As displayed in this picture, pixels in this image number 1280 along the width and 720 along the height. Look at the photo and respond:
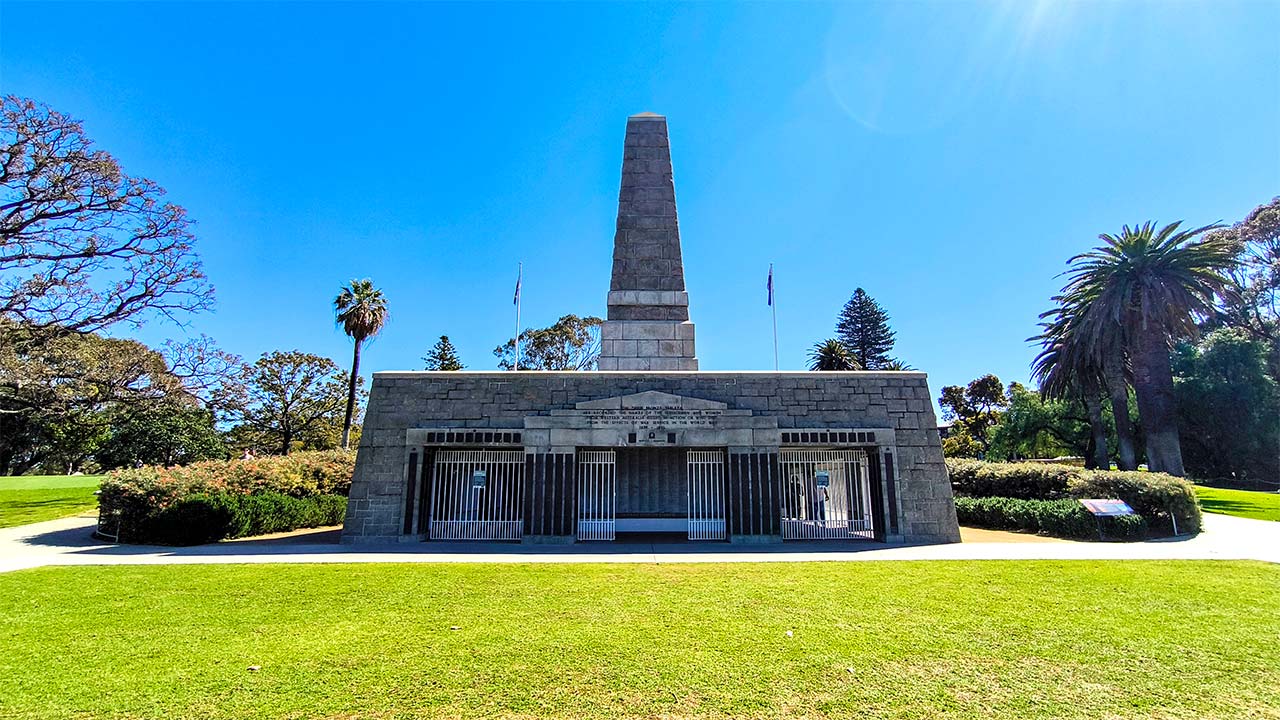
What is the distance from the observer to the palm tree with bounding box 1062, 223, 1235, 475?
25.8 meters

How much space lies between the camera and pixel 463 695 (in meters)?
4.53

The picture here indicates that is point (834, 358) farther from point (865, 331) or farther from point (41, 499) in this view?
point (41, 499)

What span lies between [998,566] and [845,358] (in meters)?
37.3

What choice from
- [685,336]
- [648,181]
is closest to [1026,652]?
[685,336]

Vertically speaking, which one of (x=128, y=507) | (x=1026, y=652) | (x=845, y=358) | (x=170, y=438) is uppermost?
(x=845, y=358)

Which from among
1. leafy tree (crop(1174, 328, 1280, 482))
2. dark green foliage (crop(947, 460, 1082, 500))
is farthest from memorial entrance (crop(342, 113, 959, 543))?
leafy tree (crop(1174, 328, 1280, 482))

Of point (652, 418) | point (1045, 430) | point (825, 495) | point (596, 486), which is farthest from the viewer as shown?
point (1045, 430)

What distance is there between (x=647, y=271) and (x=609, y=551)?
8815 mm

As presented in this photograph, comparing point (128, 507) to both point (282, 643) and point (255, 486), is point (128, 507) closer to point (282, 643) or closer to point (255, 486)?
point (255, 486)

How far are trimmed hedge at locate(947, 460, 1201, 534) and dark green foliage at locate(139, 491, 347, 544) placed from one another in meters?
20.9

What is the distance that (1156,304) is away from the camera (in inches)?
1024

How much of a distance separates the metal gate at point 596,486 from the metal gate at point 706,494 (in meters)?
1.89

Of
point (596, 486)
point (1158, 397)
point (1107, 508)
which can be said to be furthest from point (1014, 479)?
point (1158, 397)

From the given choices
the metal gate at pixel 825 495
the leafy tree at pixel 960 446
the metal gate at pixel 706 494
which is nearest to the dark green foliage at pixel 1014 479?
the metal gate at pixel 825 495
